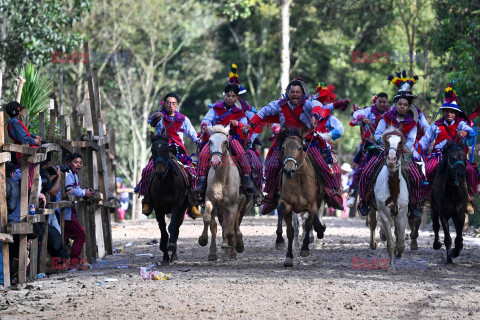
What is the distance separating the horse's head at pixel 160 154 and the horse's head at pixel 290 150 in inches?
70.5

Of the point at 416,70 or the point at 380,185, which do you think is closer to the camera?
the point at 380,185

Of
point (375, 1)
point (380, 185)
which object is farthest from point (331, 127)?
point (375, 1)

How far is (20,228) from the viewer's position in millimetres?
10789

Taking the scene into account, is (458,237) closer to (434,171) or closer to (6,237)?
(434,171)

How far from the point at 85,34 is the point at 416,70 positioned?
16.0m

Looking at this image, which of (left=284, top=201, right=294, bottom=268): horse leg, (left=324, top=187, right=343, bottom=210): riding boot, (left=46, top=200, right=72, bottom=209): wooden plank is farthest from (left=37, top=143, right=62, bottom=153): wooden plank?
(left=324, top=187, right=343, bottom=210): riding boot

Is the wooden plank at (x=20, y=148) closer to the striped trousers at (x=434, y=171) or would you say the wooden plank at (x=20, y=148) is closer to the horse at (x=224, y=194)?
the horse at (x=224, y=194)

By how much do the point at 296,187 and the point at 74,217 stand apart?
140 inches

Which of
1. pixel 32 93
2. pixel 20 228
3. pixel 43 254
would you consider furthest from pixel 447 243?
pixel 32 93

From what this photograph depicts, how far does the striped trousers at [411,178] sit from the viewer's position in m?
13.1

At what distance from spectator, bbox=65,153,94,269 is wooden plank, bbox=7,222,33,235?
2063 millimetres

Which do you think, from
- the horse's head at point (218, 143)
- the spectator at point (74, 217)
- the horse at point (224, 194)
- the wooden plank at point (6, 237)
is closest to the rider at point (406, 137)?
the horse at point (224, 194)

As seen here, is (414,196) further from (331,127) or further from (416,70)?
(416,70)

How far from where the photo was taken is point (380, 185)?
12.6 meters
